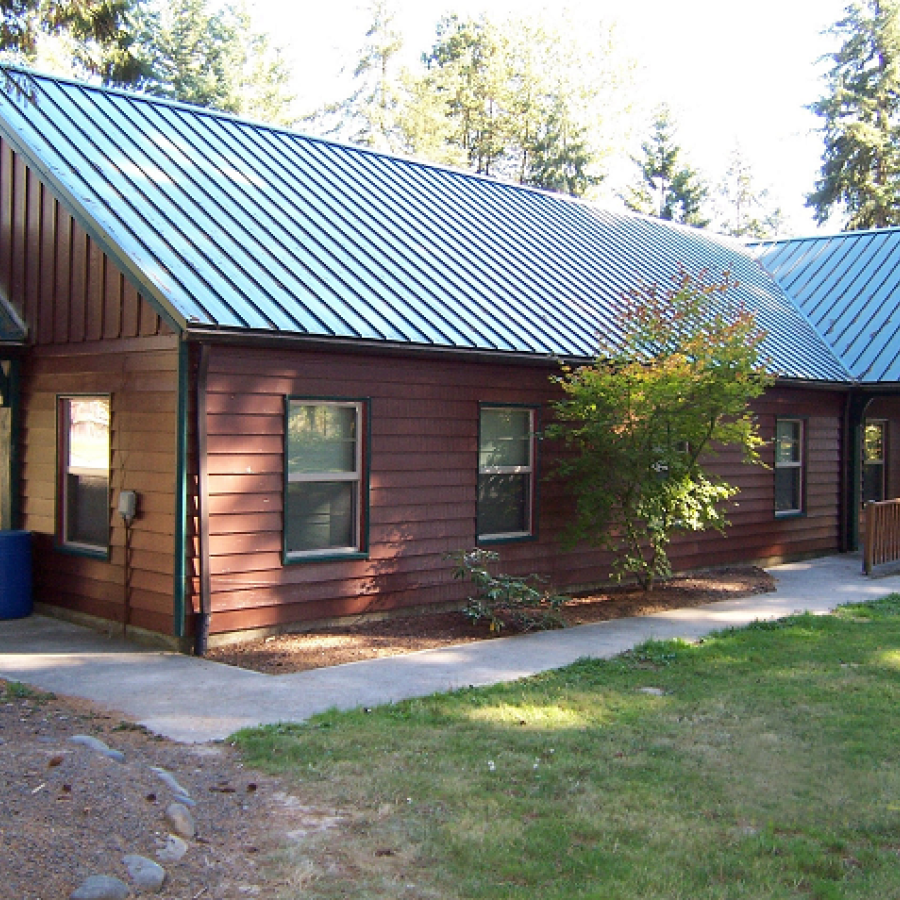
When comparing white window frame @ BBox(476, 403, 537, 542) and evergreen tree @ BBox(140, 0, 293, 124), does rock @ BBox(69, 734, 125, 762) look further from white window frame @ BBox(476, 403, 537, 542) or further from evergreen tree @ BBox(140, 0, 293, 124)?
evergreen tree @ BBox(140, 0, 293, 124)

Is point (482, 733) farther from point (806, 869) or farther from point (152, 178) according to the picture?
point (152, 178)

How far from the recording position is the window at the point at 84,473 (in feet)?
A: 34.5

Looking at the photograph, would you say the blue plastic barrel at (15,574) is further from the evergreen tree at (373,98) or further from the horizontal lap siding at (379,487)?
the evergreen tree at (373,98)

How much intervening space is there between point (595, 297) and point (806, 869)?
407 inches

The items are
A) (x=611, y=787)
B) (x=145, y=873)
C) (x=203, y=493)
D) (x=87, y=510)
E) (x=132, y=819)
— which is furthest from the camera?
(x=87, y=510)

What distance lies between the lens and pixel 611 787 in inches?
226

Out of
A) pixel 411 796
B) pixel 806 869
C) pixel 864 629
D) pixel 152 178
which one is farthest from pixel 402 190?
pixel 806 869

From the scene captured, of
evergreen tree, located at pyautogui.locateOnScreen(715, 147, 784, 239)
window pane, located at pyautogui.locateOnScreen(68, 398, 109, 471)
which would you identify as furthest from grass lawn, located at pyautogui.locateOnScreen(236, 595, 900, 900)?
evergreen tree, located at pyautogui.locateOnScreen(715, 147, 784, 239)

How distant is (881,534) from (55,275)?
1153cm

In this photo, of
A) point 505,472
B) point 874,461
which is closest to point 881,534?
point 874,461

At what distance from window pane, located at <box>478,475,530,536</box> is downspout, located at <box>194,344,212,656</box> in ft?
11.9

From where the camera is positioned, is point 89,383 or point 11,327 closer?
point 89,383

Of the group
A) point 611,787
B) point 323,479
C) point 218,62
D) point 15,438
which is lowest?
point 611,787

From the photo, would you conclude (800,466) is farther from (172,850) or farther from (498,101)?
(498,101)
